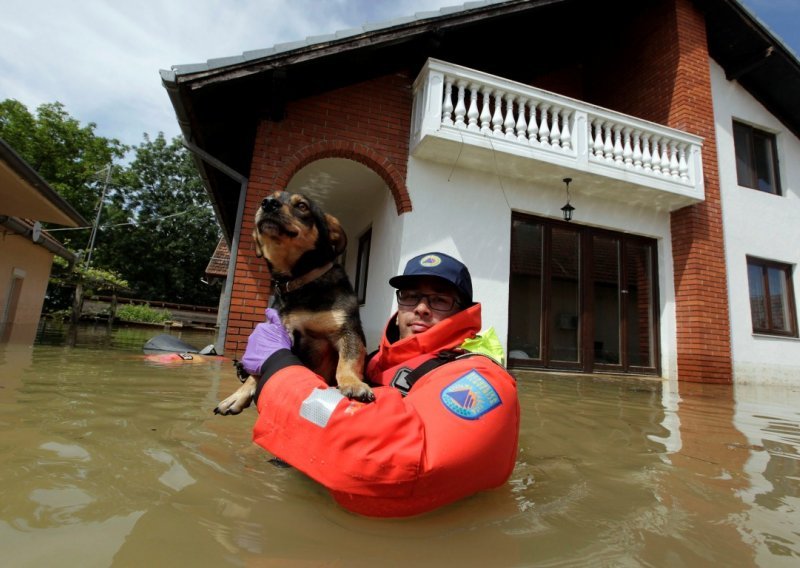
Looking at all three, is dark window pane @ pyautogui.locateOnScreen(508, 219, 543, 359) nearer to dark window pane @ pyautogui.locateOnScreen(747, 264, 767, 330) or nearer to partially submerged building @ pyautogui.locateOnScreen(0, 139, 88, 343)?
dark window pane @ pyautogui.locateOnScreen(747, 264, 767, 330)

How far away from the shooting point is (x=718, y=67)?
917cm

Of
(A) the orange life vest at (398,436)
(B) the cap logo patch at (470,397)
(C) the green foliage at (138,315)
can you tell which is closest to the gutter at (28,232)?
(A) the orange life vest at (398,436)

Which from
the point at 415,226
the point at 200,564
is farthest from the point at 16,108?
the point at 200,564

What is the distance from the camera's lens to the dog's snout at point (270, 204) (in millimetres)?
2348

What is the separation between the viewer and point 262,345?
1752 mm

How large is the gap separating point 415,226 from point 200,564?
19.6 feet

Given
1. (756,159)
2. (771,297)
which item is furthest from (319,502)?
(756,159)

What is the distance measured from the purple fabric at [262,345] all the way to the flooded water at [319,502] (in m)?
0.43

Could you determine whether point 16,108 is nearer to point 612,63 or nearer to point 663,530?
point 612,63

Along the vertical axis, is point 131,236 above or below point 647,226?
above

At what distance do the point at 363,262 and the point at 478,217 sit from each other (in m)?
3.29

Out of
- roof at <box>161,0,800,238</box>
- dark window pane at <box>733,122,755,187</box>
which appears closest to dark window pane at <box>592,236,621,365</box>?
dark window pane at <box>733,122,755,187</box>

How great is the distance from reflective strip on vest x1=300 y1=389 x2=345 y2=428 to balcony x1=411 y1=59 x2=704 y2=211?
5671mm

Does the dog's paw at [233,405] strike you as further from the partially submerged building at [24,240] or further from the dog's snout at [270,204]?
the partially submerged building at [24,240]
